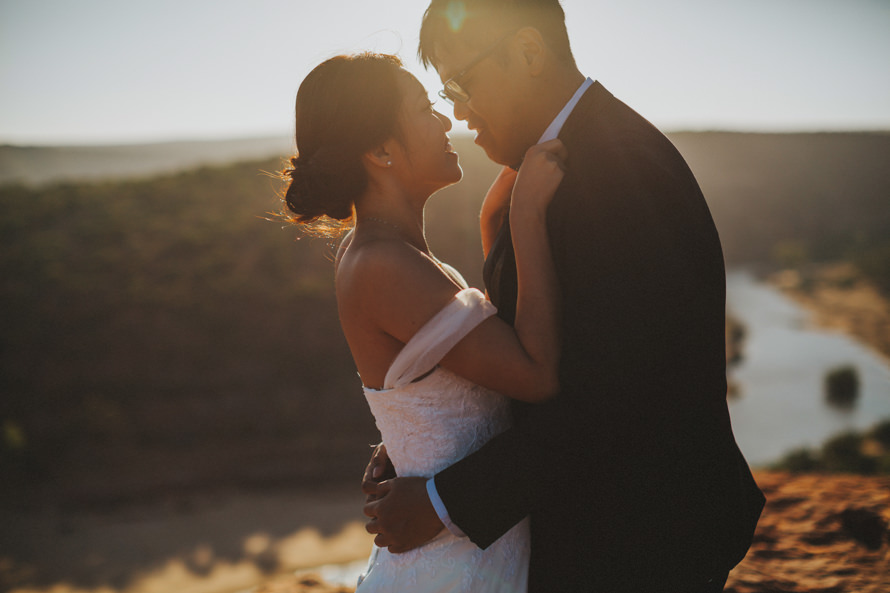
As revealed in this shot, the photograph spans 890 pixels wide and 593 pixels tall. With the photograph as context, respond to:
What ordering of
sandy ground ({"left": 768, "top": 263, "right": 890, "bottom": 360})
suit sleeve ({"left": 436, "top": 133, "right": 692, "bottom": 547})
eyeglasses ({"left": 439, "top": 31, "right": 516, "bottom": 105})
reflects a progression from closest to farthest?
suit sleeve ({"left": 436, "top": 133, "right": 692, "bottom": 547})
eyeglasses ({"left": 439, "top": 31, "right": 516, "bottom": 105})
sandy ground ({"left": 768, "top": 263, "right": 890, "bottom": 360})

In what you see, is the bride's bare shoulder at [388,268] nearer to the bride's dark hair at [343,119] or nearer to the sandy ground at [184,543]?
the bride's dark hair at [343,119]

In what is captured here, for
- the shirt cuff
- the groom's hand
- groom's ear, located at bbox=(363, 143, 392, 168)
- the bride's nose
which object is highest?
Result: the bride's nose

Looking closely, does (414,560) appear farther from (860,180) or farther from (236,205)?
(860,180)

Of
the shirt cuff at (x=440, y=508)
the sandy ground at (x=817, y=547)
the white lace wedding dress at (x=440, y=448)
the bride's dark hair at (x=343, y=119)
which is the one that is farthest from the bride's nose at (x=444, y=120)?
the sandy ground at (x=817, y=547)

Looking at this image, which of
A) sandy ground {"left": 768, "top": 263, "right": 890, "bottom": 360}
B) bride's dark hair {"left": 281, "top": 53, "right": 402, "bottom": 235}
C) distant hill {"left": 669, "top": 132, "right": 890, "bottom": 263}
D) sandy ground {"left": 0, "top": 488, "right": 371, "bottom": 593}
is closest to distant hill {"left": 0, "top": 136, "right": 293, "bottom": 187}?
bride's dark hair {"left": 281, "top": 53, "right": 402, "bottom": 235}

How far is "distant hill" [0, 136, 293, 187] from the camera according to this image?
26.2m

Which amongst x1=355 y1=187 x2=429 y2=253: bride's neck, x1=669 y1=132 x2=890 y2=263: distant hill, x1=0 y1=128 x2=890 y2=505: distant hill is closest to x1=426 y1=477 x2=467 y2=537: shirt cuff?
x1=355 y1=187 x2=429 y2=253: bride's neck

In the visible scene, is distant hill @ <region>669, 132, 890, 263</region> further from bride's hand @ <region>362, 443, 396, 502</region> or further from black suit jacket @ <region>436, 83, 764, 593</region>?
black suit jacket @ <region>436, 83, 764, 593</region>

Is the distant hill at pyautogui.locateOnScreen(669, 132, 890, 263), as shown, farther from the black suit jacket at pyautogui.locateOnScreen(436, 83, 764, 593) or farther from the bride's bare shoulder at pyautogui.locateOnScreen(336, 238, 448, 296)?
the bride's bare shoulder at pyautogui.locateOnScreen(336, 238, 448, 296)

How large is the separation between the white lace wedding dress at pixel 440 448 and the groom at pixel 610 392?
0.35 feet

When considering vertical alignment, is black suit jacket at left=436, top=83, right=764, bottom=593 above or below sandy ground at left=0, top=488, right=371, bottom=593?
above

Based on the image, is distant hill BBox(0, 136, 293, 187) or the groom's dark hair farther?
distant hill BBox(0, 136, 293, 187)

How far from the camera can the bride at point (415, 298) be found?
1.69 meters

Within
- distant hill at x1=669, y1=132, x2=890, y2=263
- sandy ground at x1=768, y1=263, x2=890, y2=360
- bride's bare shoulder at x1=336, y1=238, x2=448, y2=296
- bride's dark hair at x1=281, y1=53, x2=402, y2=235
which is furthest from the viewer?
distant hill at x1=669, y1=132, x2=890, y2=263
